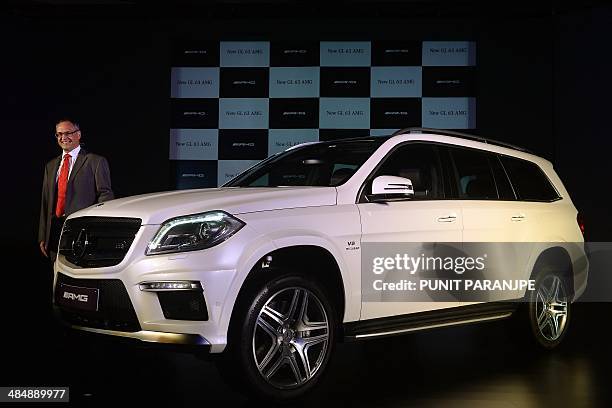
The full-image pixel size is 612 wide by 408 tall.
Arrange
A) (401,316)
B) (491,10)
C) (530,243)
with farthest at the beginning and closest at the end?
(491,10) → (530,243) → (401,316)

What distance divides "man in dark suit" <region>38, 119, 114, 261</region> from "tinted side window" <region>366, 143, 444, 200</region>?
2.39 m

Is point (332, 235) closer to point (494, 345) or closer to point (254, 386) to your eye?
point (254, 386)

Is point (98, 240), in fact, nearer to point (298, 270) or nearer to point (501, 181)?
point (298, 270)

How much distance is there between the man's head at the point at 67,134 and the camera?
5703 millimetres

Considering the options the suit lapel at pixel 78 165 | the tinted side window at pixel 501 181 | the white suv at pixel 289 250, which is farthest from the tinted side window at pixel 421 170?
the suit lapel at pixel 78 165

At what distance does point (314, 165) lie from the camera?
15.9 feet

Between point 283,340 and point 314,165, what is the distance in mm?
1497

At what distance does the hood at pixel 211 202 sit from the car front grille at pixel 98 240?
4cm

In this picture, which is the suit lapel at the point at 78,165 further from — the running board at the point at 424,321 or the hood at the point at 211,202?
the running board at the point at 424,321

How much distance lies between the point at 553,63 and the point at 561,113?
1.96 feet

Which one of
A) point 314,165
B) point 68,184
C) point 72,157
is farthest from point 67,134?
point 314,165

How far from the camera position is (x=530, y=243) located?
16.5 feet

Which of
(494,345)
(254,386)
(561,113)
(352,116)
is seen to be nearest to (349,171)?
(254,386)

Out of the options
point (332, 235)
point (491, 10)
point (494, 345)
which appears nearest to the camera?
point (332, 235)
